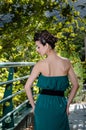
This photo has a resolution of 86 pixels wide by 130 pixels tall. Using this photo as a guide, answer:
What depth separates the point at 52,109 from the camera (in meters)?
4.05

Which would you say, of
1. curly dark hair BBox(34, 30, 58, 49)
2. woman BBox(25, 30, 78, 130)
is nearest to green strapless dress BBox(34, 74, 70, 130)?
woman BBox(25, 30, 78, 130)

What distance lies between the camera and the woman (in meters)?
4.02

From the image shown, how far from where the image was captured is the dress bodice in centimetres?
401

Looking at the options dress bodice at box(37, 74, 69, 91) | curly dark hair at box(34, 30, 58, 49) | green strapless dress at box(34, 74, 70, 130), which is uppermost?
curly dark hair at box(34, 30, 58, 49)

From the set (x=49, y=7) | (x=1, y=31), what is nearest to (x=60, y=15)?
(x=49, y=7)

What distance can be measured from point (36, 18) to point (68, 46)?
2.04 metres

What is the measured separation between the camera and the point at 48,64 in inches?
158

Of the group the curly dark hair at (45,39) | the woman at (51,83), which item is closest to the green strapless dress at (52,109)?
the woman at (51,83)

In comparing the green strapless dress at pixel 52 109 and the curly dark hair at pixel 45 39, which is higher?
the curly dark hair at pixel 45 39

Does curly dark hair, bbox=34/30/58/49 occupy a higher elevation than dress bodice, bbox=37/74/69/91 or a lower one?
higher

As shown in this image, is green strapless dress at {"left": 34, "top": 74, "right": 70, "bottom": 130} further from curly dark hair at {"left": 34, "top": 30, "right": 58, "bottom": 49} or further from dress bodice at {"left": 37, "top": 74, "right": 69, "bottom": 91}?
curly dark hair at {"left": 34, "top": 30, "right": 58, "bottom": 49}

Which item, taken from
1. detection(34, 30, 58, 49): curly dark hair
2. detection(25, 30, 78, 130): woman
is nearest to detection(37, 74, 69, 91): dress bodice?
detection(25, 30, 78, 130): woman

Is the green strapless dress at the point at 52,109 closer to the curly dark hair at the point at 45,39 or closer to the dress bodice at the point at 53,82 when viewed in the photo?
the dress bodice at the point at 53,82

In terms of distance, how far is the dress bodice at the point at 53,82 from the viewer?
4012 mm
